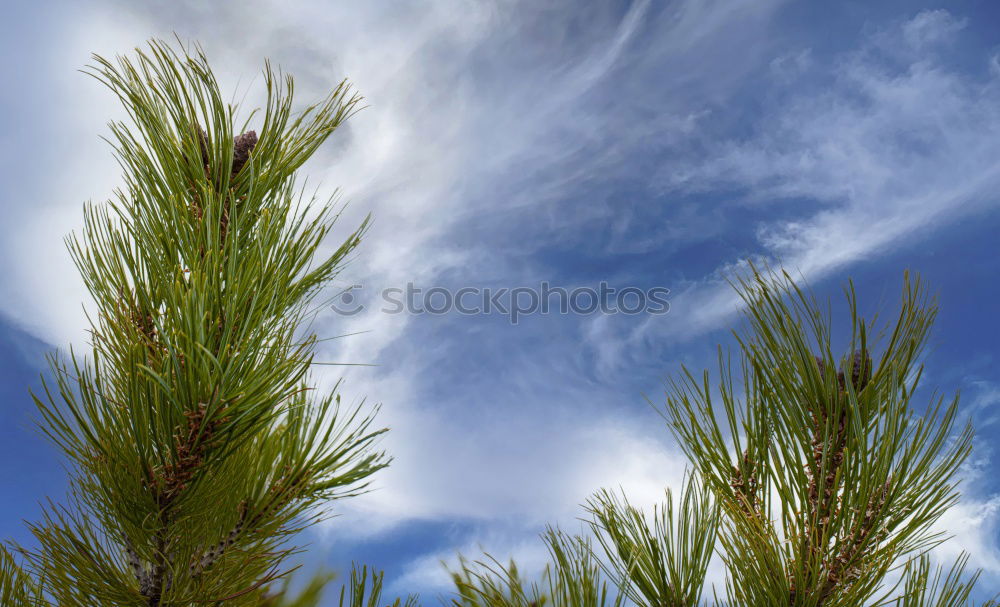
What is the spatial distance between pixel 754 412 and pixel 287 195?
130 centimetres

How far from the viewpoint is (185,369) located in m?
1.42

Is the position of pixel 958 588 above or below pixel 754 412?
below

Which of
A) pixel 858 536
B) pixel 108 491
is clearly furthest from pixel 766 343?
pixel 108 491

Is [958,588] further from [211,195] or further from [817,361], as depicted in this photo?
[211,195]

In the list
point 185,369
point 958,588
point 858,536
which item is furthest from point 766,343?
point 185,369

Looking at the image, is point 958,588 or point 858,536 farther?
point 958,588

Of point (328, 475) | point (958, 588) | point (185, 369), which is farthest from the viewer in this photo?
point (328, 475)

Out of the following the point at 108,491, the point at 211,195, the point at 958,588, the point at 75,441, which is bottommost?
the point at 958,588

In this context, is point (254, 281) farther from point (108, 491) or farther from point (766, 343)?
point (766, 343)

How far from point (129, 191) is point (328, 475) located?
38.1 inches

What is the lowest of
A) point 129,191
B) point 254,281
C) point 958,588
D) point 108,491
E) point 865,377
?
point 958,588

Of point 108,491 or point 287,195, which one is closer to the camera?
point 108,491

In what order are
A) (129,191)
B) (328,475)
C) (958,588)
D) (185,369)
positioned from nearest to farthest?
1. (185,369)
2. (958,588)
3. (129,191)
4. (328,475)

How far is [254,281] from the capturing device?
1.52 metres
